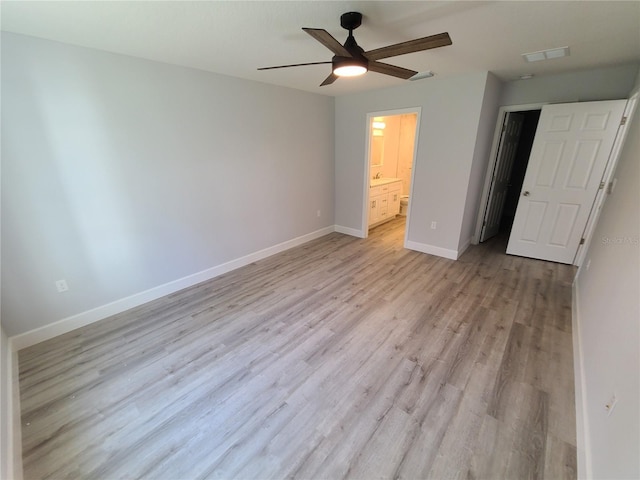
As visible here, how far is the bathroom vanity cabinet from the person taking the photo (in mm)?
4928

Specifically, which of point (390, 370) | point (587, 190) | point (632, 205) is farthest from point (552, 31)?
point (390, 370)

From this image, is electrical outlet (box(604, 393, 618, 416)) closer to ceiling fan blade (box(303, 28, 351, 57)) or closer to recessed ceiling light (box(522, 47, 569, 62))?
ceiling fan blade (box(303, 28, 351, 57))

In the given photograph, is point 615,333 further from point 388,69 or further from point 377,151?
point 377,151

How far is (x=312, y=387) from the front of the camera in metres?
1.81

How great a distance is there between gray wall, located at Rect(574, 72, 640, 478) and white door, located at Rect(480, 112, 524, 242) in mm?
1428

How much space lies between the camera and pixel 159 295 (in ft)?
9.53

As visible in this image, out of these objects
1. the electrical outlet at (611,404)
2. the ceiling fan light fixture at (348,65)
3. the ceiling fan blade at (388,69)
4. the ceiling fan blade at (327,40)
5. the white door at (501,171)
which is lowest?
the electrical outlet at (611,404)

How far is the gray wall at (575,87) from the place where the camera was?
2.93 m

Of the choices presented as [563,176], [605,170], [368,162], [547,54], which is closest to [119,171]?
[368,162]

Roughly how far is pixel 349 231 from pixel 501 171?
2.62 m

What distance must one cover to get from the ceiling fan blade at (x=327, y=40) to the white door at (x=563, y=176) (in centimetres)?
315

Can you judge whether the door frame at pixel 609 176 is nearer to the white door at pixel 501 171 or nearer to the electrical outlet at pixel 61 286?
the white door at pixel 501 171

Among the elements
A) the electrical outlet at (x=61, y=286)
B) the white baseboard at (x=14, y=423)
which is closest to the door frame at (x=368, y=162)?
the electrical outlet at (x=61, y=286)

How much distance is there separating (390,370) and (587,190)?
347cm
